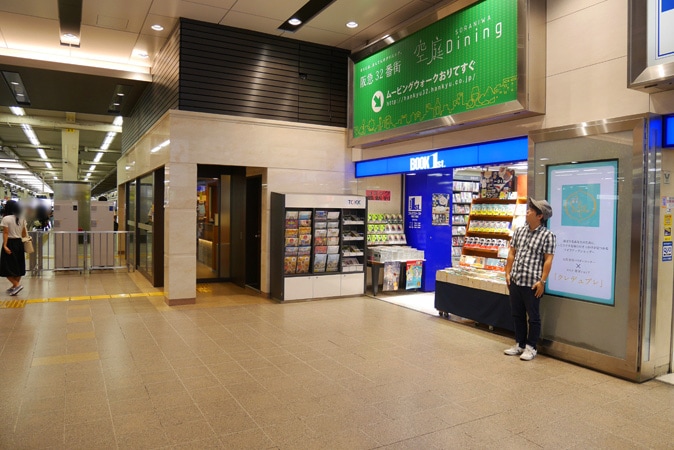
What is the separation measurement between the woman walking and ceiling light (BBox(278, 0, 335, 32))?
17.4 feet

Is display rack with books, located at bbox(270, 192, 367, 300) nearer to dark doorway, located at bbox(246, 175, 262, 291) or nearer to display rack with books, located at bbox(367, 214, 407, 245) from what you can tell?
display rack with books, located at bbox(367, 214, 407, 245)

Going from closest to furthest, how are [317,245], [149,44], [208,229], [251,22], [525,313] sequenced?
[525,313] < [251,22] < [317,245] < [149,44] < [208,229]

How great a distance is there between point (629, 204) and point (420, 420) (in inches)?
112

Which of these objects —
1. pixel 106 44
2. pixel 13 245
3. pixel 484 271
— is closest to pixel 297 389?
pixel 484 271

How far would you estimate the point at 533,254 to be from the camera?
496 cm

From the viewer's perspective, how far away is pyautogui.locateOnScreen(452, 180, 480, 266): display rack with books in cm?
925

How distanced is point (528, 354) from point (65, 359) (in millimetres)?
4773

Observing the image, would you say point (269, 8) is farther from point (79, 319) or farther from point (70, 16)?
point (79, 319)

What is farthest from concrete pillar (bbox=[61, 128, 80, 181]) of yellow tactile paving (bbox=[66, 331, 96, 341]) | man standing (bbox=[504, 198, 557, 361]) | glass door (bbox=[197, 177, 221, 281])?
man standing (bbox=[504, 198, 557, 361])

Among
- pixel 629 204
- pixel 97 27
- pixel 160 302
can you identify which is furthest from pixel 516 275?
Answer: pixel 97 27

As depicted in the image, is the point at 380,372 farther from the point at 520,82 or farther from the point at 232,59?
the point at 232,59

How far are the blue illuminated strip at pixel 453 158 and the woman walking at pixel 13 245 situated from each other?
5.97 metres

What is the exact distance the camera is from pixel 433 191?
28.5ft

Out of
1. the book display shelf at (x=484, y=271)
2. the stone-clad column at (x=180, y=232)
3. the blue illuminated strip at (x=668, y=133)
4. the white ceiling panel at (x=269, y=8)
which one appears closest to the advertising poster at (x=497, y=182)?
the book display shelf at (x=484, y=271)
